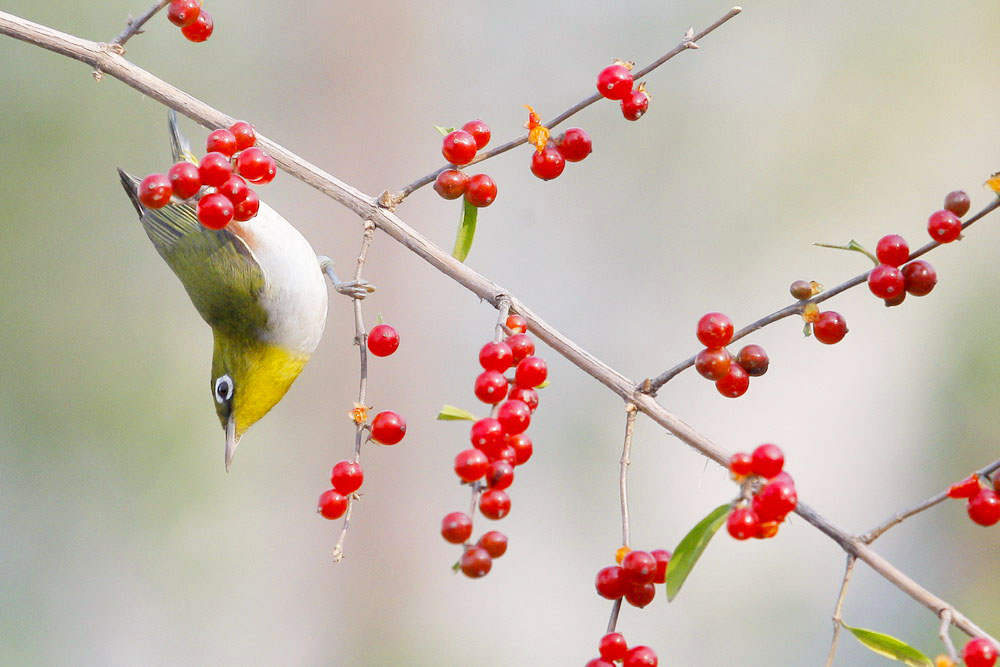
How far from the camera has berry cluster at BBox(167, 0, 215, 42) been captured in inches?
73.5

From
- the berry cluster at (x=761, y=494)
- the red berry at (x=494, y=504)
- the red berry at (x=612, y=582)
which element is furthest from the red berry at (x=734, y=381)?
the red berry at (x=494, y=504)

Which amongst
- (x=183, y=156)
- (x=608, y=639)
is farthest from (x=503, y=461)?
(x=183, y=156)

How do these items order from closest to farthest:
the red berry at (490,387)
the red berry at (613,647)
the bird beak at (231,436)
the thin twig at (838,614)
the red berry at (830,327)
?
the thin twig at (838,614) < the red berry at (490,387) < the red berry at (613,647) < the red berry at (830,327) < the bird beak at (231,436)

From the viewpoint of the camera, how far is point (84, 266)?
6.28 meters

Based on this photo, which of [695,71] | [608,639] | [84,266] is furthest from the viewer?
[695,71]

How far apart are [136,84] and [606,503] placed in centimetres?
495

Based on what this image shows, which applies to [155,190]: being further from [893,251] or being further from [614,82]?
[893,251]

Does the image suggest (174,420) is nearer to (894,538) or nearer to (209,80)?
(209,80)

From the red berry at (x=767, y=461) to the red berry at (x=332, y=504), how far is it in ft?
2.62

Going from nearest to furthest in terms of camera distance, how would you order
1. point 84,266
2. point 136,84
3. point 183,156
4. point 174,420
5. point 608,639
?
point 608,639 → point 136,84 → point 183,156 → point 174,420 → point 84,266

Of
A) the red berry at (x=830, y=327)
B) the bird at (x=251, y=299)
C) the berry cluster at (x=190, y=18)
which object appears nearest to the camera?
the red berry at (x=830, y=327)

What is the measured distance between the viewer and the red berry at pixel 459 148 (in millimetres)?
1731

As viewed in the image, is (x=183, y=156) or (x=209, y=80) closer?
(x=183, y=156)

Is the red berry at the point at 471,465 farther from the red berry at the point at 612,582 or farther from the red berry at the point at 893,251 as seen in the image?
the red berry at the point at 893,251
